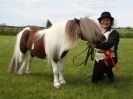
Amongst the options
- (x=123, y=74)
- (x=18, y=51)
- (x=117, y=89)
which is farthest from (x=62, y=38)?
(x=123, y=74)

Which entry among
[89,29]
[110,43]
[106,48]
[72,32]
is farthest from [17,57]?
[89,29]

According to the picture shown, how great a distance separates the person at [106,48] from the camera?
810cm

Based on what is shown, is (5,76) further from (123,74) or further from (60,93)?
(123,74)

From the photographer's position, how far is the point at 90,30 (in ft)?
24.4

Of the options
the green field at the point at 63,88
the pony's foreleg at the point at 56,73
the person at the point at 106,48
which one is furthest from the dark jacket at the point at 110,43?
the pony's foreleg at the point at 56,73

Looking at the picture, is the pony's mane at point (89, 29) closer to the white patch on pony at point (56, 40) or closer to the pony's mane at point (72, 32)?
the pony's mane at point (72, 32)

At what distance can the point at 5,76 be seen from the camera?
31.2 ft

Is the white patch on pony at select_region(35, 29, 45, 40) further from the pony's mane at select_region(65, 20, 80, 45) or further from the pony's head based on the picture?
the pony's head

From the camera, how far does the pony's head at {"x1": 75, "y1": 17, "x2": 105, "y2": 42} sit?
7.45 meters

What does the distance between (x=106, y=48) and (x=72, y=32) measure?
1009 millimetres

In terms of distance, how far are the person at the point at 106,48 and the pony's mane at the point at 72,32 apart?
599 mm

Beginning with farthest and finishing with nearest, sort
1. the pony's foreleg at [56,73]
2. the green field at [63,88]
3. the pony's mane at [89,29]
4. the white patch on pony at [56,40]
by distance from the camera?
the pony's foreleg at [56,73], the white patch on pony at [56,40], the pony's mane at [89,29], the green field at [63,88]

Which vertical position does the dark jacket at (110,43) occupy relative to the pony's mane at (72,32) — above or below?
below

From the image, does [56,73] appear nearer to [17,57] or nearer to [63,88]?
[63,88]
